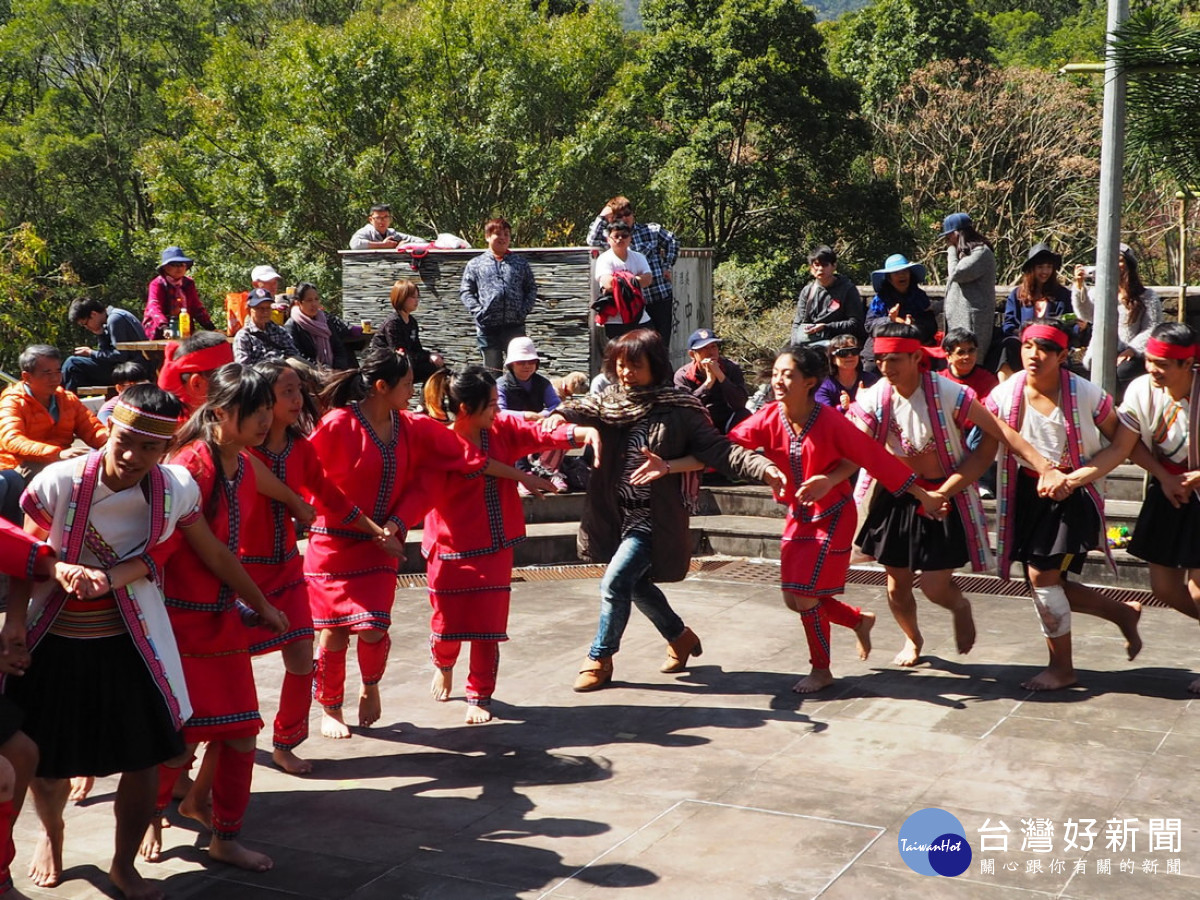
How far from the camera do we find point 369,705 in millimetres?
5930

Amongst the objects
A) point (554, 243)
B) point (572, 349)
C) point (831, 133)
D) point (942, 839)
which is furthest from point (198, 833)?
point (831, 133)

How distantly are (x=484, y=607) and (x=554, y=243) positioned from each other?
64.8 feet

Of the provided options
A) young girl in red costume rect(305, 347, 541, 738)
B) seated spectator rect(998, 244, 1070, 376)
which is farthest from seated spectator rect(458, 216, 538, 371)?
young girl in red costume rect(305, 347, 541, 738)

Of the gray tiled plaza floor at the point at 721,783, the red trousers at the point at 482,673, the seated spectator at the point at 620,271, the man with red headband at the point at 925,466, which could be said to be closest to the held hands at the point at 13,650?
the gray tiled plaza floor at the point at 721,783

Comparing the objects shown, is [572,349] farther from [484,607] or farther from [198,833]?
[198,833]

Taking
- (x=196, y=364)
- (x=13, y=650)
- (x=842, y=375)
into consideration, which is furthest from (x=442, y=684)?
(x=842, y=375)

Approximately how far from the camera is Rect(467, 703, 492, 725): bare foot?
239 inches

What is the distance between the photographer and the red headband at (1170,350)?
610 cm

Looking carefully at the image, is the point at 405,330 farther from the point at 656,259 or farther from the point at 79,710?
the point at 79,710

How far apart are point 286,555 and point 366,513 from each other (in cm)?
73

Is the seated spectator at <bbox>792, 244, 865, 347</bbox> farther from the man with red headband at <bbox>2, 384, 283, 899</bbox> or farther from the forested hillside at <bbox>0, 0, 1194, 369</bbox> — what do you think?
the forested hillside at <bbox>0, 0, 1194, 369</bbox>

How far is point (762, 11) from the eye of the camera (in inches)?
971

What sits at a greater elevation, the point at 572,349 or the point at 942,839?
the point at 572,349

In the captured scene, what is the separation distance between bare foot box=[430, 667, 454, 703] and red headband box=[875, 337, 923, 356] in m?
2.58
